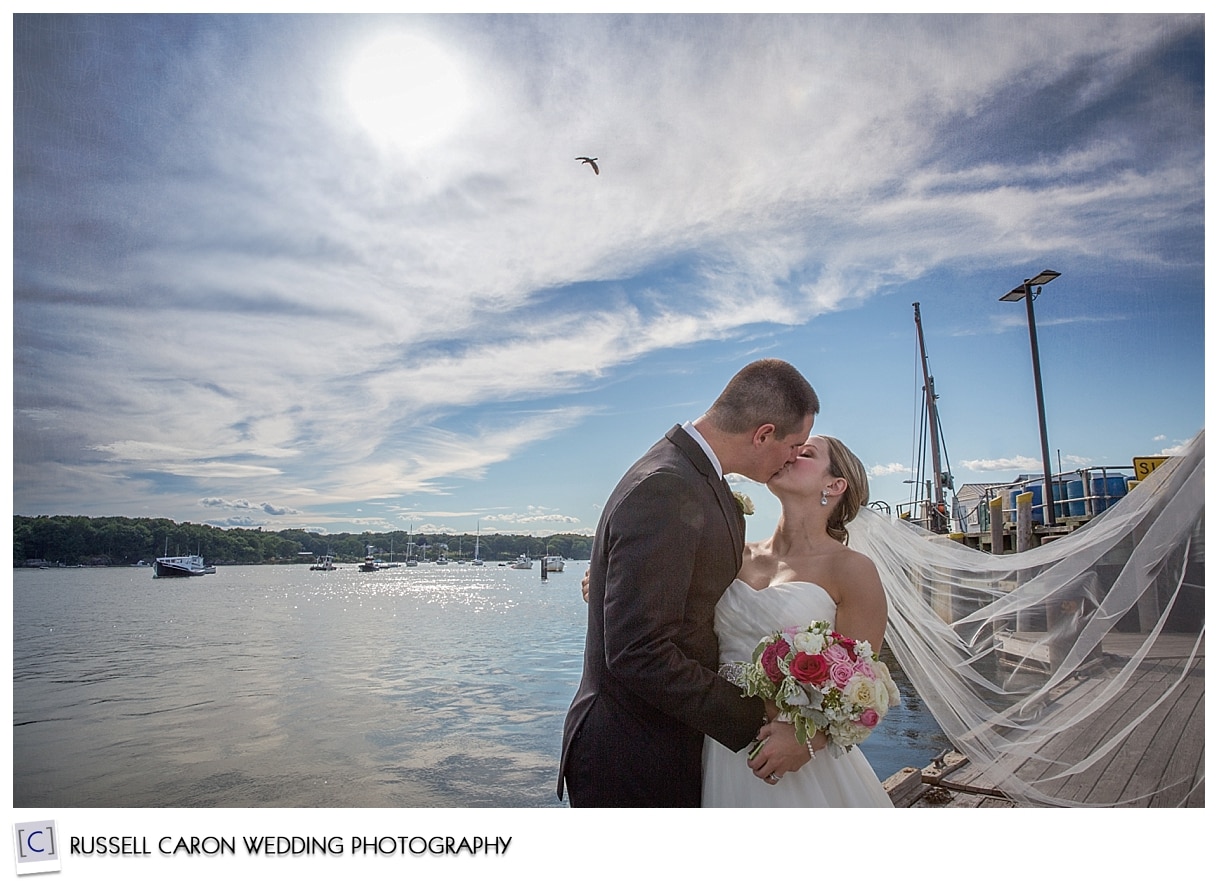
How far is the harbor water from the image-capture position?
4844 mm

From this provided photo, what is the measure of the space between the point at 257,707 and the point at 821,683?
727 centimetres

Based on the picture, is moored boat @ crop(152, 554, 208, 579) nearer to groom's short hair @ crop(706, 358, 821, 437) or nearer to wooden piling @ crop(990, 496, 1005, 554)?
groom's short hair @ crop(706, 358, 821, 437)

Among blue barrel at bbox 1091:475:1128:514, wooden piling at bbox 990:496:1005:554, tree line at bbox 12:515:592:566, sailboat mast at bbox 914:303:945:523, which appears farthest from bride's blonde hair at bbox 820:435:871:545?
wooden piling at bbox 990:496:1005:554

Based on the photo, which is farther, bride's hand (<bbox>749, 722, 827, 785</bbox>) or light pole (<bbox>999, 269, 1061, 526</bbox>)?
light pole (<bbox>999, 269, 1061, 526</bbox>)

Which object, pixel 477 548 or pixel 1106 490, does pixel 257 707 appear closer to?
pixel 477 548

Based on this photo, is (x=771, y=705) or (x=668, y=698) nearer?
(x=668, y=698)

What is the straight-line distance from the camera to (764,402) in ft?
6.35

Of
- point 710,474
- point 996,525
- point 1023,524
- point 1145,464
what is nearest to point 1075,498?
point 1023,524

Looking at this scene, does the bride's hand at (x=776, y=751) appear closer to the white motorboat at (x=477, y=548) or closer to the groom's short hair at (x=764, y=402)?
the groom's short hair at (x=764, y=402)

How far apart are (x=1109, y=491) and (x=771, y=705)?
121 inches

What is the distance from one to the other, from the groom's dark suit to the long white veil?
1.40 m
